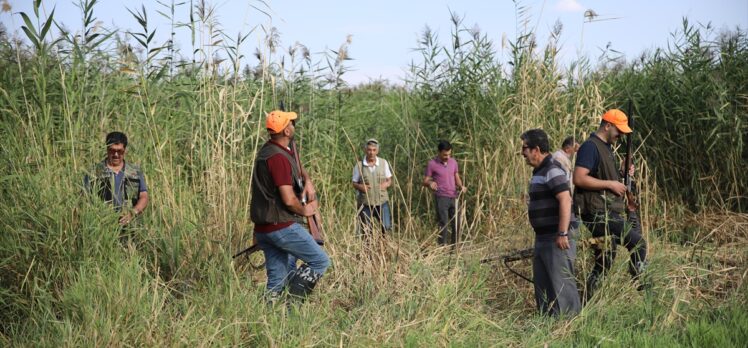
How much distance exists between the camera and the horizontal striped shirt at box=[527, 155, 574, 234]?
20.3 feet

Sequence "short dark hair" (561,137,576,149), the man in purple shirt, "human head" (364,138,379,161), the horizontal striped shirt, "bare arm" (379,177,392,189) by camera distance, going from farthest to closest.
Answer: the man in purple shirt, "human head" (364,138,379,161), "bare arm" (379,177,392,189), "short dark hair" (561,137,576,149), the horizontal striped shirt

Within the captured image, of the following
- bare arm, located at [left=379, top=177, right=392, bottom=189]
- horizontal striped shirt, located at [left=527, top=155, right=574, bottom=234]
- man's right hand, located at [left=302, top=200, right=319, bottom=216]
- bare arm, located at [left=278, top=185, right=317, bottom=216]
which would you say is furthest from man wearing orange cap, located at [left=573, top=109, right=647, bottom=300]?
bare arm, located at [left=379, top=177, right=392, bottom=189]

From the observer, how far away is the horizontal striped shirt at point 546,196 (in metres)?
6.19

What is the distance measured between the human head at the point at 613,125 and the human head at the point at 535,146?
0.98 meters

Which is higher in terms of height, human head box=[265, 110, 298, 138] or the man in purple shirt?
human head box=[265, 110, 298, 138]

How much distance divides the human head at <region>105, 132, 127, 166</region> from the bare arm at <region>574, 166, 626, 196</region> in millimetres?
3656

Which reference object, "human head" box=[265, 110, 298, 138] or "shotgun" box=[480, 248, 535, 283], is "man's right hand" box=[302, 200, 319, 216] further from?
"shotgun" box=[480, 248, 535, 283]

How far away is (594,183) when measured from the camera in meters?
6.81

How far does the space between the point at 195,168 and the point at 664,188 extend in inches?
248

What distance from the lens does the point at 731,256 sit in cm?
819

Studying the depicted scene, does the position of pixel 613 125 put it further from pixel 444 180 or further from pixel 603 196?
pixel 444 180

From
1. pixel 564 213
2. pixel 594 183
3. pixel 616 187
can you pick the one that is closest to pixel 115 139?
pixel 564 213

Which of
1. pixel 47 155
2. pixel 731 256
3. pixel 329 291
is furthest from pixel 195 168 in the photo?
pixel 731 256

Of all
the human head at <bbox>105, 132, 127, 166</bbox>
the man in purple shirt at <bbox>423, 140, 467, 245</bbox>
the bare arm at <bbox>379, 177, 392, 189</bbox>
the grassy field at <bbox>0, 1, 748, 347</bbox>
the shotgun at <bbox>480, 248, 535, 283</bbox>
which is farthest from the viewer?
the man in purple shirt at <bbox>423, 140, 467, 245</bbox>
